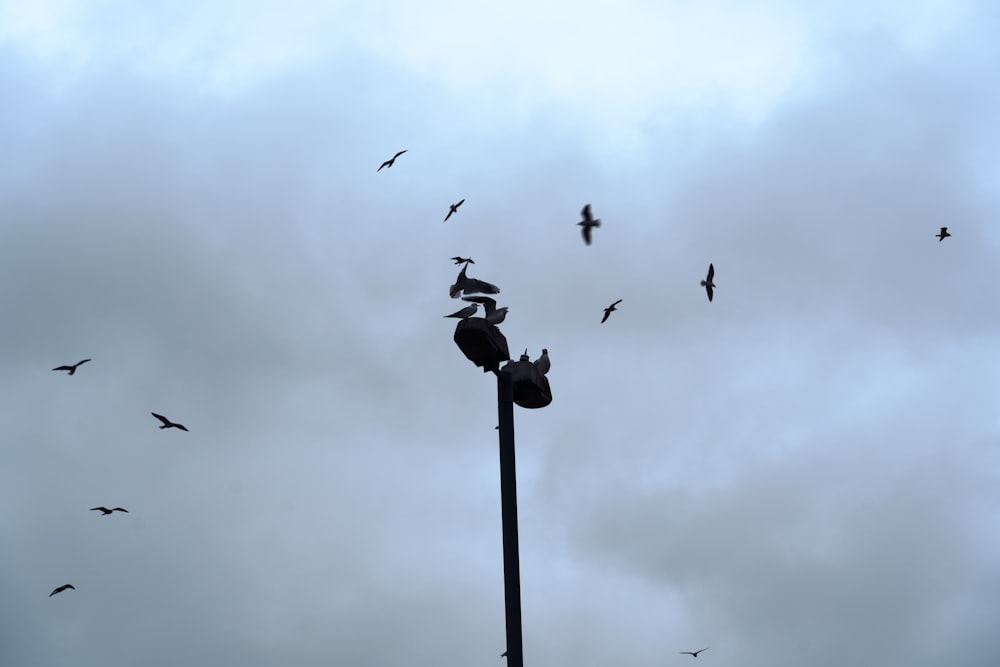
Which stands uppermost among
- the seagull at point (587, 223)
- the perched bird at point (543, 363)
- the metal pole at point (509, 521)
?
the seagull at point (587, 223)

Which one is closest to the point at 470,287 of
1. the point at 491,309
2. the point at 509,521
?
the point at 491,309

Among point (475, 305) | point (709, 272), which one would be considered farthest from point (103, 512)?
point (709, 272)

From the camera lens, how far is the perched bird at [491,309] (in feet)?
53.9

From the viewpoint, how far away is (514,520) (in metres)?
15.2

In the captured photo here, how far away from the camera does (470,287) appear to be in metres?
17.0

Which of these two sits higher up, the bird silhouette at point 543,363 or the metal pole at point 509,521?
the bird silhouette at point 543,363

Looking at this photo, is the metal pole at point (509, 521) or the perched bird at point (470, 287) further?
the perched bird at point (470, 287)

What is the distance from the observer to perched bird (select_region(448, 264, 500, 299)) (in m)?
16.9

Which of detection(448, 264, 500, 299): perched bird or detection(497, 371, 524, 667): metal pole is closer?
detection(497, 371, 524, 667): metal pole

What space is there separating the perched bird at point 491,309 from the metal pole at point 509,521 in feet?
2.81

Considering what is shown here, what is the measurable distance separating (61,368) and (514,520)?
14274 millimetres

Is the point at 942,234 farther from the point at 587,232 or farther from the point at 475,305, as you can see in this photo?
the point at 475,305

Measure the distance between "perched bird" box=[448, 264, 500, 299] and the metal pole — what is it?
1423 mm

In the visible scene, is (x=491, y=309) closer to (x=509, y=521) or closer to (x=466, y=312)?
(x=466, y=312)
